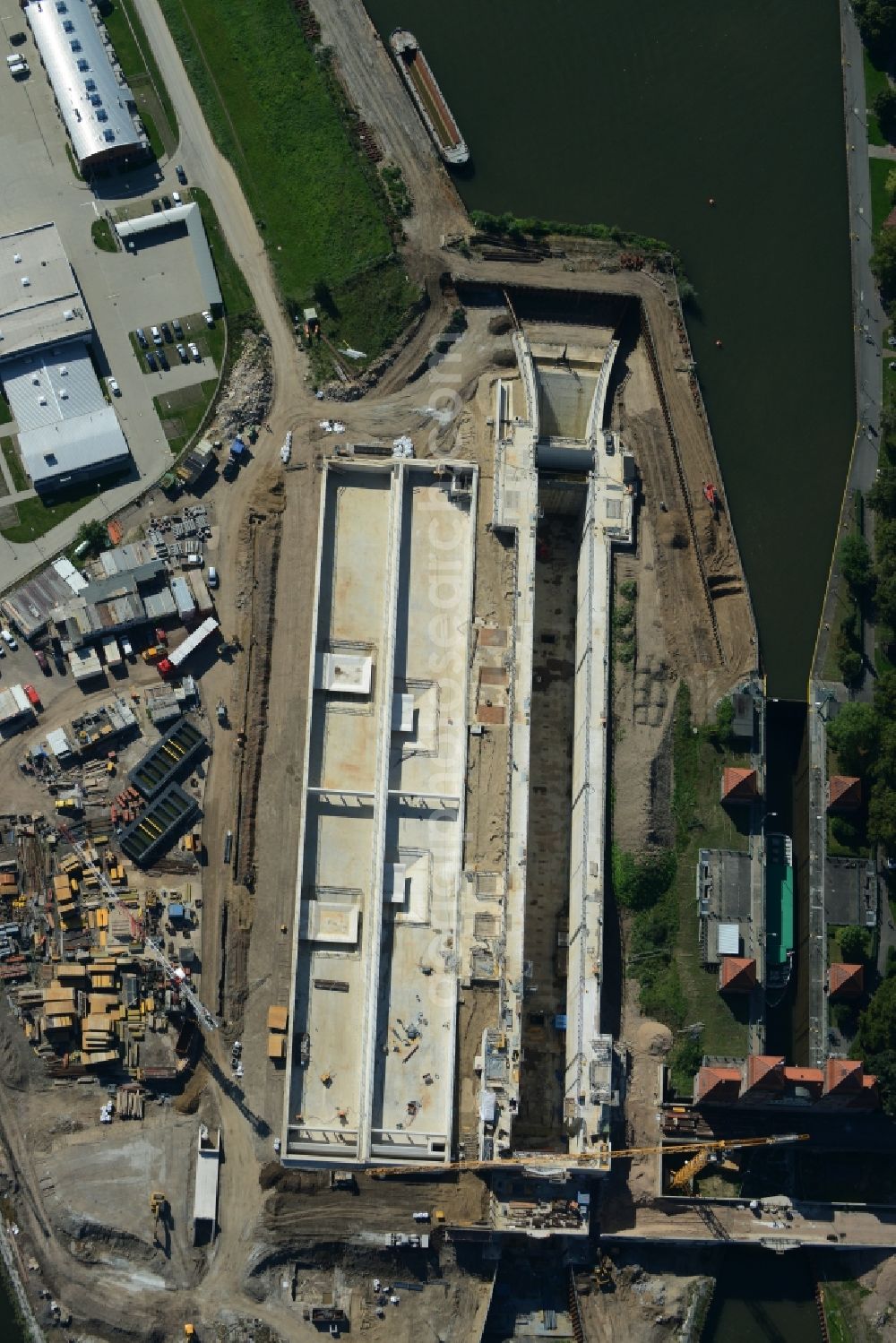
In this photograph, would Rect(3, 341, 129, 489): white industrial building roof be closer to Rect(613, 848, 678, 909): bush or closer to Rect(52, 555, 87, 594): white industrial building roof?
Rect(52, 555, 87, 594): white industrial building roof

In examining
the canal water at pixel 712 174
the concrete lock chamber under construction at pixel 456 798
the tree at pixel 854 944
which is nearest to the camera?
the concrete lock chamber under construction at pixel 456 798

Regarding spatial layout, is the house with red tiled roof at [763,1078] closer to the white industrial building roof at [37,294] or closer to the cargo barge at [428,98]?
the cargo barge at [428,98]

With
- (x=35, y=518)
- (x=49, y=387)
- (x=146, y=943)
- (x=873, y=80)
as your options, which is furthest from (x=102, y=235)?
(x=873, y=80)

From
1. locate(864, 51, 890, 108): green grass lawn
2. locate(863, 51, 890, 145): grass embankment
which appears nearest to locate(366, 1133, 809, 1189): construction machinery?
locate(863, 51, 890, 145): grass embankment

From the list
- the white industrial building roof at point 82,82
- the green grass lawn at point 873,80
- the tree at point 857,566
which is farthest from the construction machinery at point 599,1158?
the green grass lawn at point 873,80

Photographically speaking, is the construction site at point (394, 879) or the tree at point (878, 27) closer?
the construction site at point (394, 879)

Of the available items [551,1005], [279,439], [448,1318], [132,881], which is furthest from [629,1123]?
[279,439]
